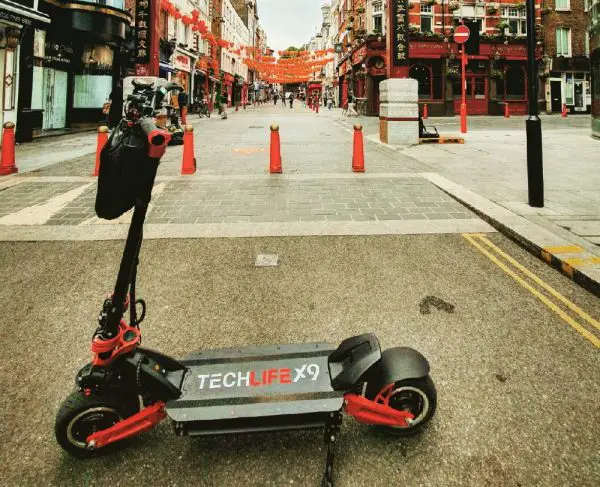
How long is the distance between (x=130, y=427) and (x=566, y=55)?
137ft

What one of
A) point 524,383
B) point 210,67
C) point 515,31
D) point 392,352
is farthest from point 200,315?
point 210,67

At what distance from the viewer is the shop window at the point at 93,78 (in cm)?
2038

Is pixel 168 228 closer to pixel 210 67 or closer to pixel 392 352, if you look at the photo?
pixel 392 352

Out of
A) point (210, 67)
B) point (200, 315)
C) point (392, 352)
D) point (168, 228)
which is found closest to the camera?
point (392, 352)

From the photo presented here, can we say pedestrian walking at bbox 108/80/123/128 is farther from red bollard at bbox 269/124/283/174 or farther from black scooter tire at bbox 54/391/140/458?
black scooter tire at bbox 54/391/140/458

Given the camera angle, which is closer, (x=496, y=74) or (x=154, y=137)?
(x=154, y=137)

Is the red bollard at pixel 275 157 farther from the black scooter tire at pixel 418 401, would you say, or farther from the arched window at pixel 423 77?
the arched window at pixel 423 77

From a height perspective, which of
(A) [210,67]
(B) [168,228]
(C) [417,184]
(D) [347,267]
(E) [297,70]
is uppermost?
(E) [297,70]

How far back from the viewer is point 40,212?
6.59 metres

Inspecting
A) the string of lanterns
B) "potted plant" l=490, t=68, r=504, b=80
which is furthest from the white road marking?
"potted plant" l=490, t=68, r=504, b=80

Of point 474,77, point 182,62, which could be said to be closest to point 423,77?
point 474,77

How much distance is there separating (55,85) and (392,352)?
2121 cm

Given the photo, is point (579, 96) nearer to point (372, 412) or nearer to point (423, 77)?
point (423, 77)

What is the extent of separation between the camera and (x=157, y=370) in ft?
6.78
